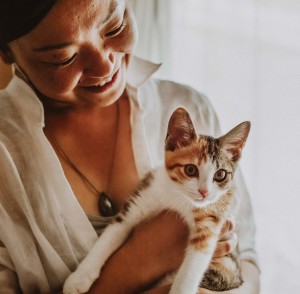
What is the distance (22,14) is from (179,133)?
13.8 inches

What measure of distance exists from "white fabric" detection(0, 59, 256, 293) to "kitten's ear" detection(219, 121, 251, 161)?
18 cm

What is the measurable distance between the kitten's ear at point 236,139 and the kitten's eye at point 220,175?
0.04m

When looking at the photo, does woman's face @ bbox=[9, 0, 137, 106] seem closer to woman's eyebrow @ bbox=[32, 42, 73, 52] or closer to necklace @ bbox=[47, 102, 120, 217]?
woman's eyebrow @ bbox=[32, 42, 73, 52]

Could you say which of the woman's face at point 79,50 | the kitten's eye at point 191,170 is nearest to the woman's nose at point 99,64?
the woman's face at point 79,50

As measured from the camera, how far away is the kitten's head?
760mm

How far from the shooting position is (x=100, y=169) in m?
0.89

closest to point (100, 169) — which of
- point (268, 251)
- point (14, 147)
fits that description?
point (14, 147)

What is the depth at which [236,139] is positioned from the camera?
0.78 meters

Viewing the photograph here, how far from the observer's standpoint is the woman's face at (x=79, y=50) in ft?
2.25

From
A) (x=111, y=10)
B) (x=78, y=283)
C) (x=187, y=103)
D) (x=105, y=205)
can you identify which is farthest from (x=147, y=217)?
(x=111, y=10)

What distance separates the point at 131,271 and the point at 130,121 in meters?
0.33

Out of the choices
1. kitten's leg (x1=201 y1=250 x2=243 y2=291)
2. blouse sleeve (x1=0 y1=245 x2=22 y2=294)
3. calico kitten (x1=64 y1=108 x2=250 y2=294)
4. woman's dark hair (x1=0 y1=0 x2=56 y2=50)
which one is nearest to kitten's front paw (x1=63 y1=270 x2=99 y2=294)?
calico kitten (x1=64 y1=108 x2=250 y2=294)

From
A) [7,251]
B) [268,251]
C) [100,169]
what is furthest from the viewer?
[268,251]

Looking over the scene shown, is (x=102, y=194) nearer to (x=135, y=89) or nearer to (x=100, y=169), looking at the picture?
(x=100, y=169)
